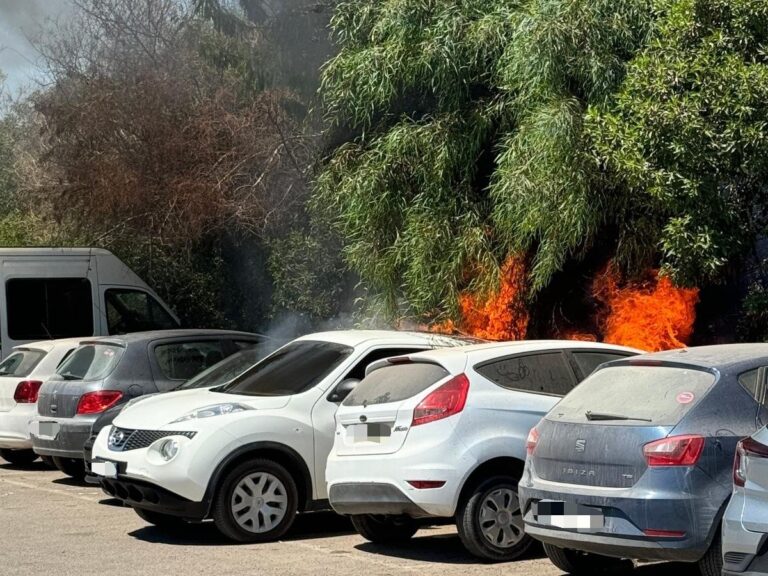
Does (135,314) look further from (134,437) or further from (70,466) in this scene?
(134,437)

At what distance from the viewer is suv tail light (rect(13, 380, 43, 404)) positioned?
15039 mm

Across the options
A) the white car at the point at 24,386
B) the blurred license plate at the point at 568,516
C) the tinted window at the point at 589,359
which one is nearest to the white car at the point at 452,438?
the tinted window at the point at 589,359

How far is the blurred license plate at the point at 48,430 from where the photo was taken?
13.3m

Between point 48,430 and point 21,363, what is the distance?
101 inches

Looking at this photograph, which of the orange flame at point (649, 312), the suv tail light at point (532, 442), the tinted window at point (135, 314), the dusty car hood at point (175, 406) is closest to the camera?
the suv tail light at point (532, 442)

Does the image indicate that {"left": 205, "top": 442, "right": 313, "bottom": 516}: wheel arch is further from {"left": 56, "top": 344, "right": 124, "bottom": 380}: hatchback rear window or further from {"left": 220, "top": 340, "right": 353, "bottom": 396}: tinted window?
{"left": 56, "top": 344, "right": 124, "bottom": 380}: hatchback rear window

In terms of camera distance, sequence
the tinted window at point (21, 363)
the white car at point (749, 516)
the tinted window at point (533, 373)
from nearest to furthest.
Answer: the white car at point (749, 516) < the tinted window at point (533, 373) < the tinted window at point (21, 363)

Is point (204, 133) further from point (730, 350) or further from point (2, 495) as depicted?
point (730, 350)

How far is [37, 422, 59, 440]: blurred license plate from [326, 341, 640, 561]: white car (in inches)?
199

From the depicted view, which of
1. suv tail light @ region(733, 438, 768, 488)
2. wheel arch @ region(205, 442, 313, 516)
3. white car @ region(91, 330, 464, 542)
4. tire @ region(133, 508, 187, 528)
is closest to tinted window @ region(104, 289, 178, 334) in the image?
tire @ region(133, 508, 187, 528)

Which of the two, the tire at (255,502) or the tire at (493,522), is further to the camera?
the tire at (255,502)

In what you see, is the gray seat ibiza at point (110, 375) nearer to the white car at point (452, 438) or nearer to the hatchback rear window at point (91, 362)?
the hatchback rear window at point (91, 362)

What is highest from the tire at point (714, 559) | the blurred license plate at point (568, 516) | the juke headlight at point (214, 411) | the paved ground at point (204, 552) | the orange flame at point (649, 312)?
the orange flame at point (649, 312)

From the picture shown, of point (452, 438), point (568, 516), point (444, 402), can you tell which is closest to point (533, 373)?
point (444, 402)
